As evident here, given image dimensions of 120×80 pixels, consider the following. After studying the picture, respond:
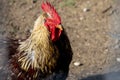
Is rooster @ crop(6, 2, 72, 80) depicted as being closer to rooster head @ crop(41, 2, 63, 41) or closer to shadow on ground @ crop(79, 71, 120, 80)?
rooster head @ crop(41, 2, 63, 41)

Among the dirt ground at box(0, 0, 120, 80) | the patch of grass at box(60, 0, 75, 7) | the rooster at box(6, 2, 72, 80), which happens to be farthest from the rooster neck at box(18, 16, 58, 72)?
the patch of grass at box(60, 0, 75, 7)

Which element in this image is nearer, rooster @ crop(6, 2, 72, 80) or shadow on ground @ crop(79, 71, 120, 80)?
rooster @ crop(6, 2, 72, 80)

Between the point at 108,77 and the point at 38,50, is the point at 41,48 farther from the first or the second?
the point at 108,77

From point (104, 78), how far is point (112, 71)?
4.8 inches

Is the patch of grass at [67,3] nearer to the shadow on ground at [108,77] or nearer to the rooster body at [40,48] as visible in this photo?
the shadow on ground at [108,77]

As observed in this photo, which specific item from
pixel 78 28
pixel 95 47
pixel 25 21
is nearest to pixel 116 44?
pixel 95 47

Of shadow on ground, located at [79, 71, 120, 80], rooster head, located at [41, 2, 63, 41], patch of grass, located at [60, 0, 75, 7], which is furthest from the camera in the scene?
patch of grass, located at [60, 0, 75, 7]

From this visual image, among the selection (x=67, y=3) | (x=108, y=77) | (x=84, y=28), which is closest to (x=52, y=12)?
(x=108, y=77)

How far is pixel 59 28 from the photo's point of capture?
3211 millimetres

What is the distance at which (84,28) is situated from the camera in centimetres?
468

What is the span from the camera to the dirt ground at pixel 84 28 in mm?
4207

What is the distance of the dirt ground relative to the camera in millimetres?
4207

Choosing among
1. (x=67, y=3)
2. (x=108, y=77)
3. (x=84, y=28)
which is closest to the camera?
(x=108, y=77)

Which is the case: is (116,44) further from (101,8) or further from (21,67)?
(21,67)
